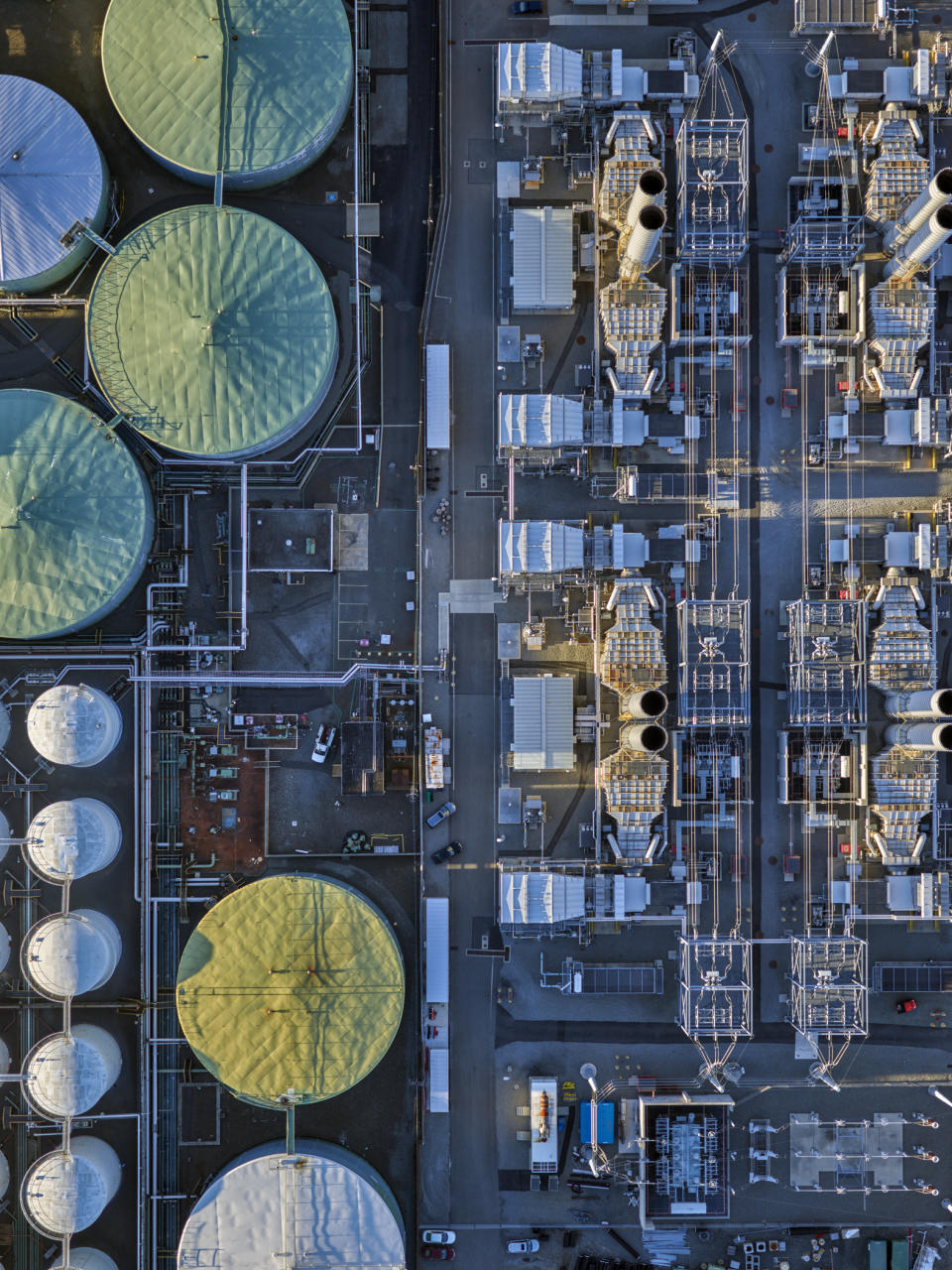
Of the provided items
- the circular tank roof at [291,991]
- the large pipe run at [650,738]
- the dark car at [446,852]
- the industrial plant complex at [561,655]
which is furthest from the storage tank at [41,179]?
the large pipe run at [650,738]

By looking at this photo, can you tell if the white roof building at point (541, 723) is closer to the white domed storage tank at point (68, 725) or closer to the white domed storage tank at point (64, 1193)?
the white domed storage tank at point (68, 725)

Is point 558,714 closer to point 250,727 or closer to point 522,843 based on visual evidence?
point 522,843

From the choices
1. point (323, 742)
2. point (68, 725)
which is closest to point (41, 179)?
point (68, 725)

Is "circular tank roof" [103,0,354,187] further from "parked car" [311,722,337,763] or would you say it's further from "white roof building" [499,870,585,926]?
"white roof building" [499,870,585,926]

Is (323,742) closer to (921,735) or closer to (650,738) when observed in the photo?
(650,738)

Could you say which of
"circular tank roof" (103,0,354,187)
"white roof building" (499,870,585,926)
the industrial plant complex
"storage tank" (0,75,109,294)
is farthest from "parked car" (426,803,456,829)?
"storage tank" (0,75,109,294)
